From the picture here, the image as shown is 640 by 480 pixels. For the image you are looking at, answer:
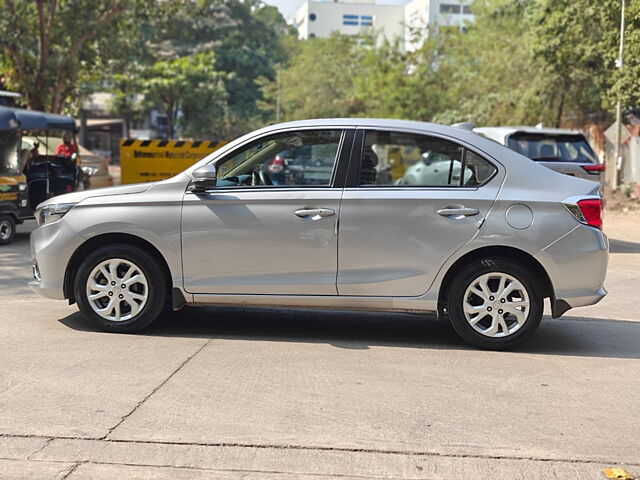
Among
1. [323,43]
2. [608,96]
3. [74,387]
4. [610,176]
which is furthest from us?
[323,43]

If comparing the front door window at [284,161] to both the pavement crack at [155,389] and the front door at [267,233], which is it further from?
the pavement crack at [155,389]

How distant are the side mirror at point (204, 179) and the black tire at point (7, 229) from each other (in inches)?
298

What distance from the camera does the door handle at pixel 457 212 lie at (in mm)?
6441

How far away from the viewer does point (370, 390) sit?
17.8 feet

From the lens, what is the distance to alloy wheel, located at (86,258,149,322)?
22.1 feet

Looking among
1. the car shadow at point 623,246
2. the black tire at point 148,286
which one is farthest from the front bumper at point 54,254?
the car shadow at point 623,246

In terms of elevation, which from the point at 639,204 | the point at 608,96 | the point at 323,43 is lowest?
the point at 639,204

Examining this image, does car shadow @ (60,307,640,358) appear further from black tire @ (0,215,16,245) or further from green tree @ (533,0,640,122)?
green tree @ (533,0,640,122)

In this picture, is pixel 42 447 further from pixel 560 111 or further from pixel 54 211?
pixel 560 111

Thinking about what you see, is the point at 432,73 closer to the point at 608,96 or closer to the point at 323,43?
the point at 323,43

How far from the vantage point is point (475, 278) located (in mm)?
6434

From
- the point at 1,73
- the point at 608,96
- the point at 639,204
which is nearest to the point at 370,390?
the point at 639,204

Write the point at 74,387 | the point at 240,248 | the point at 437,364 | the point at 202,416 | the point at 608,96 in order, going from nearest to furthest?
the point at 202,416 → the point at 74,387 → the point at 437,364 → the point at 240,248 → the point at 608,96

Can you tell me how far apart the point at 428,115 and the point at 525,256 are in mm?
37165
